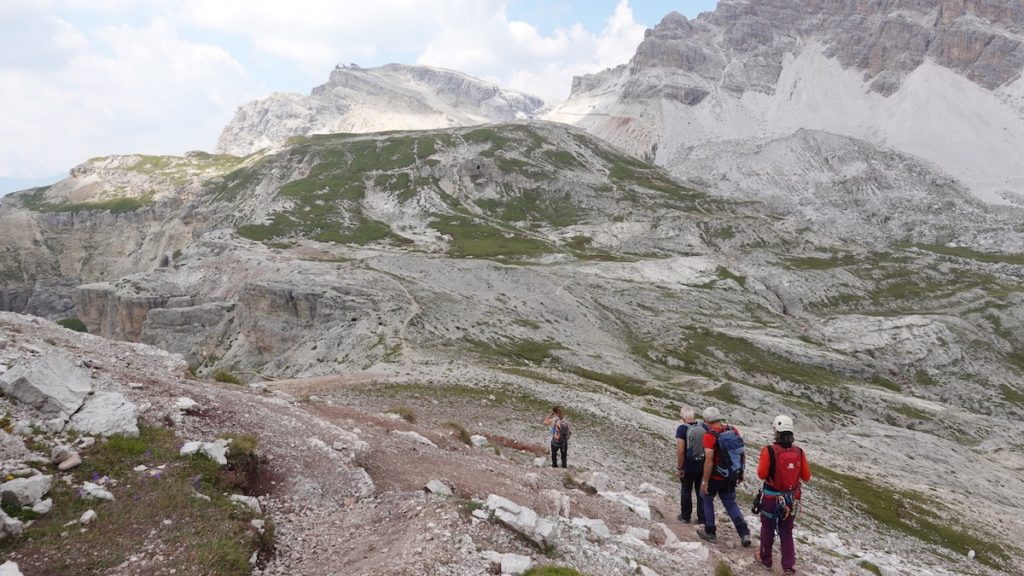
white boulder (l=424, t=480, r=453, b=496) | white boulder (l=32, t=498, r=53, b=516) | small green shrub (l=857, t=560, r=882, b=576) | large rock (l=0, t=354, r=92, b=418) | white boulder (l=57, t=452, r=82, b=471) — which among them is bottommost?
small green shrub (l=857, t=560, r=882, b=576)

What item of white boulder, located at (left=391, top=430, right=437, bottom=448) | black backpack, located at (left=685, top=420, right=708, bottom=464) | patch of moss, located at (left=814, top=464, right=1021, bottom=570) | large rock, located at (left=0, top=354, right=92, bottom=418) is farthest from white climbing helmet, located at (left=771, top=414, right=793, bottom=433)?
patch of moss, located at (left=814, top=464, right=1021, bottom=570)

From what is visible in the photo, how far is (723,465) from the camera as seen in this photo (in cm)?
1573

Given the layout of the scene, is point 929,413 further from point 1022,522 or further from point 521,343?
point 521,343

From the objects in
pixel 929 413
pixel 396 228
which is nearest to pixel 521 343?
pixel 929 413

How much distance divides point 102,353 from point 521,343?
189 feet

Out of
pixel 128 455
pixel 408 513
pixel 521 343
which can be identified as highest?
pixel 128 455

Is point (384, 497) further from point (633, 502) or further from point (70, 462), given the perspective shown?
point (633, 502)

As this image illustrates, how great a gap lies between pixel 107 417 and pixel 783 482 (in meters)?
17.6

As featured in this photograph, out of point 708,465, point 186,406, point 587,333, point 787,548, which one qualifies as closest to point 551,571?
point 708,465

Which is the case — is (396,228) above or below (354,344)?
above

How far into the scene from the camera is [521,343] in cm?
7775

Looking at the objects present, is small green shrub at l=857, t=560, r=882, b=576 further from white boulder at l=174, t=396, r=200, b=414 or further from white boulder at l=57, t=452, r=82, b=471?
white boulder at l=57, t=452, r=82, b=471

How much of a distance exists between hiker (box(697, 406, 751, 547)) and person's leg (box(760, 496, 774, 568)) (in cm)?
91

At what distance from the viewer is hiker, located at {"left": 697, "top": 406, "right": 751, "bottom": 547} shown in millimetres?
15617
